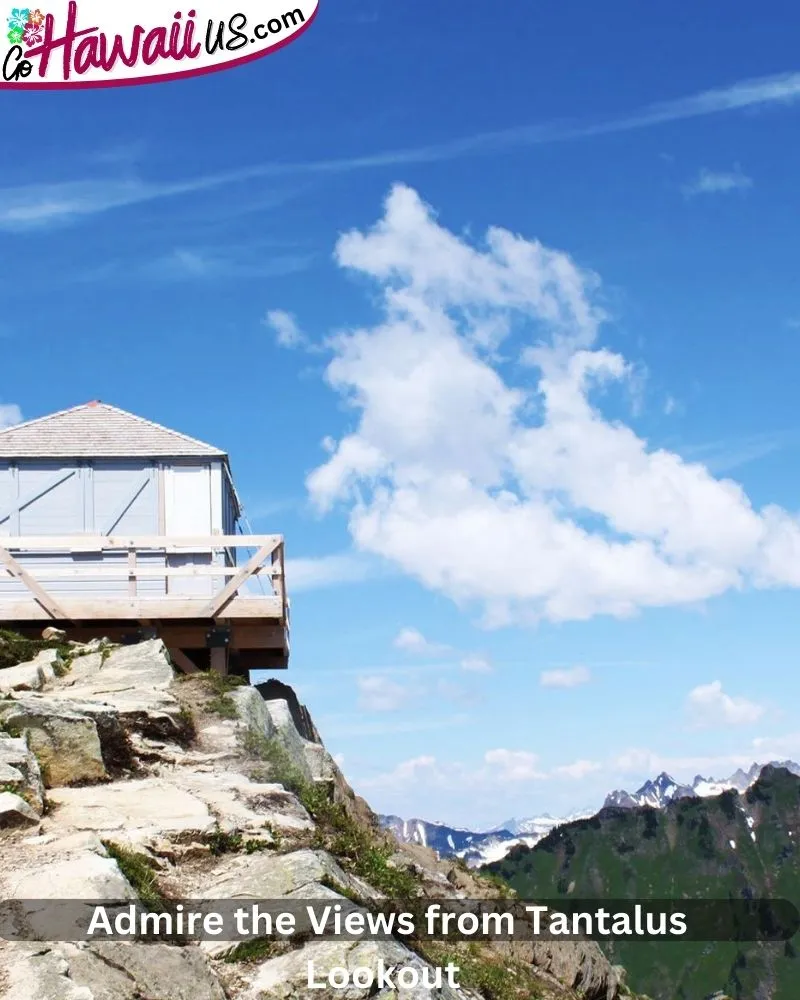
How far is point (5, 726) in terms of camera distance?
13.6 m

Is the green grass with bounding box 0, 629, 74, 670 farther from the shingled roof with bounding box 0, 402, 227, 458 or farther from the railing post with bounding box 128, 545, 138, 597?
the shingled roof with bounding box 0, 402, 227, 458

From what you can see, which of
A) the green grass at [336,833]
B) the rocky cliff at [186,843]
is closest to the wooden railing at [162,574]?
the rocky cliff at [186,843]

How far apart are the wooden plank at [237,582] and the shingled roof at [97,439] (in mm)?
6479

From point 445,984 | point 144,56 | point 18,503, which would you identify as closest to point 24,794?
point 445,984

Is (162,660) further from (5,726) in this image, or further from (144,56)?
(144,56)

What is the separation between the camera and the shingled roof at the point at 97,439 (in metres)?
29.8

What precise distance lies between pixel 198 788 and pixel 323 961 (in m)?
4.32

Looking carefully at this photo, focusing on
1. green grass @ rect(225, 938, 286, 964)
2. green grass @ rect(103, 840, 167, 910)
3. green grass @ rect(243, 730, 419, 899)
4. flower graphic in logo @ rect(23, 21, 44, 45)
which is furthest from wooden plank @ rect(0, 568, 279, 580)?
green grass @ rect(225, 938, 286, 964)

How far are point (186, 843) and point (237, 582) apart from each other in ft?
40.4

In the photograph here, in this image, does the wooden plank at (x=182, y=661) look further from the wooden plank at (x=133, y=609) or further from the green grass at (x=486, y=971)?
the green grass at (x=486, y=971)

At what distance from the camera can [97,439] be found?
30141 mm

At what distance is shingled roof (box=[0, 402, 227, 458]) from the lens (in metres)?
29.8

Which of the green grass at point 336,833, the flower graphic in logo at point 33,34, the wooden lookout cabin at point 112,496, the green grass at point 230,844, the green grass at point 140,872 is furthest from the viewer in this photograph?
the wooden lookout cabin at point 112,496

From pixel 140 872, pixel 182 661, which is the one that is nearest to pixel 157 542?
pixel 182 661
